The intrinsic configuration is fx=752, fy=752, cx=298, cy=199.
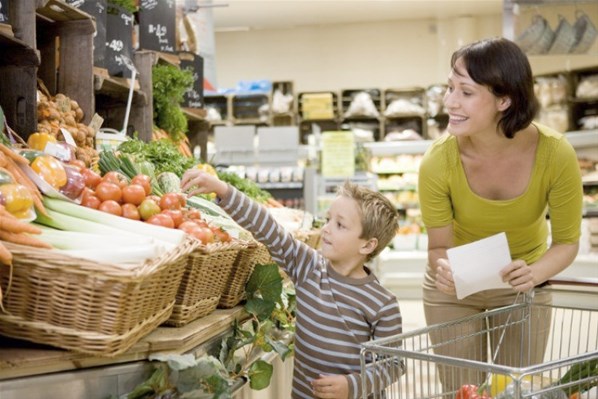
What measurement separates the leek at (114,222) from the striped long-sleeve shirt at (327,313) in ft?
1.07

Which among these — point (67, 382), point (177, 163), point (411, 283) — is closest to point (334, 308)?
point (67, 382)

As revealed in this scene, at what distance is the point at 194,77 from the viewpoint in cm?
494

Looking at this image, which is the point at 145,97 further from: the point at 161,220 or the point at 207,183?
the point at 161,220

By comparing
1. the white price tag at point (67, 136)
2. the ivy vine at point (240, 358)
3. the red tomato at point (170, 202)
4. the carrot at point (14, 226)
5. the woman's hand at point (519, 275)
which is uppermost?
the white price tag at point (67, 136)

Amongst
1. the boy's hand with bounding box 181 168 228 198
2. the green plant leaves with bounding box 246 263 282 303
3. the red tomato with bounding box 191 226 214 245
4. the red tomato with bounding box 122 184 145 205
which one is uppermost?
the boy's hand with bounding box 181 168 228 198

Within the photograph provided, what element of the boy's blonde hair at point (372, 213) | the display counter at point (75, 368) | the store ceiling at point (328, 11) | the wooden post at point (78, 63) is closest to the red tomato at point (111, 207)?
the display counter at point (75, 368)

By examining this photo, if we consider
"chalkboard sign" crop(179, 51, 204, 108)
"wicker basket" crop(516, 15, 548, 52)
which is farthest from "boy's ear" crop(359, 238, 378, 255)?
"wicker basket" crop(516, 15, 548, 52)

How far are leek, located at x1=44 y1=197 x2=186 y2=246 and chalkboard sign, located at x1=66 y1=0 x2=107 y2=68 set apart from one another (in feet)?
5.15

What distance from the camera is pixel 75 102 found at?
3098mm

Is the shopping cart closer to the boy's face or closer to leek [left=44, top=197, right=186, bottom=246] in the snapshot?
the boy's face

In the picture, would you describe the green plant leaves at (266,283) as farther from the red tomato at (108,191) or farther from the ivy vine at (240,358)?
the red tomato at (108,191)

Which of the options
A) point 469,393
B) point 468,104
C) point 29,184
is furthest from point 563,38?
point 29,184

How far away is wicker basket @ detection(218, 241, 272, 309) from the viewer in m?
2.38

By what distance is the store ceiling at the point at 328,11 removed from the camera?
35.6 ft
